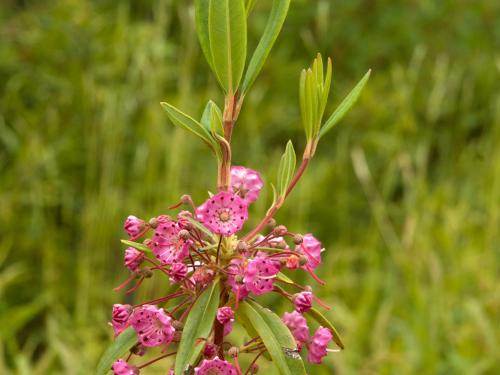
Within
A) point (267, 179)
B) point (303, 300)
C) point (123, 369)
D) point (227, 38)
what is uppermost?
point (227, 38)


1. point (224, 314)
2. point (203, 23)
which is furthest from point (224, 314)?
point (203, 23)

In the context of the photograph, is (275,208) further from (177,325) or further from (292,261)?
(177,325)

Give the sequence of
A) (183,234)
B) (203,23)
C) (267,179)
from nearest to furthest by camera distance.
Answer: (183,234) < (203,23) < (267,179)

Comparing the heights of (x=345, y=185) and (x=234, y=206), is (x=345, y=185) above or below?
below

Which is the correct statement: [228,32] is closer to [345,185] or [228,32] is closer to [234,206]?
[234,206]

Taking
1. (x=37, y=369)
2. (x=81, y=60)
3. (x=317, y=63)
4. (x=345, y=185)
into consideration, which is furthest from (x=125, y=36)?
(x=317, y=63)

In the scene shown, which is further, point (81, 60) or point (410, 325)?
point (81, 60)
